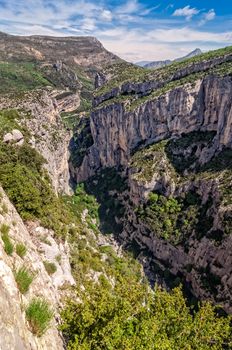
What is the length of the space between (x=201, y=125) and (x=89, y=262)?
66.5 metres

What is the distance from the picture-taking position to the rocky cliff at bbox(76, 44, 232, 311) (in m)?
69.3

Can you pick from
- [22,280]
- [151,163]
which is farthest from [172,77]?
[22,280]

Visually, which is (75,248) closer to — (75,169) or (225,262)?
(225,262)

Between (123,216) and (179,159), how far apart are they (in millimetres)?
21240

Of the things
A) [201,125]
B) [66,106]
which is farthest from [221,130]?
[66,106]

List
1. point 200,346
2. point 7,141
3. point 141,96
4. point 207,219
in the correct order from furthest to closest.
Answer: point 141,96
point 207,219
point 7,141
point 200,346

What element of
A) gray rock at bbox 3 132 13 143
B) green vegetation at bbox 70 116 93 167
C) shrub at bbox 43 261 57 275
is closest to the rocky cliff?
green vegetation at bbox 70 116 93 167

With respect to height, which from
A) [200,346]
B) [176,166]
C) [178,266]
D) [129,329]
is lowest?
[178,266]

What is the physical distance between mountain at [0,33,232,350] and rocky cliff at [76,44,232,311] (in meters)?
0.31

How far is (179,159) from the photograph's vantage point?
303 feet

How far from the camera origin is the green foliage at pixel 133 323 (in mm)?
16625

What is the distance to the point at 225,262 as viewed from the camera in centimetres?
6384

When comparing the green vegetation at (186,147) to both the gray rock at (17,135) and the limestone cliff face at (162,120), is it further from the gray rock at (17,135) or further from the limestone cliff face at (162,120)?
the gray rock at (17,135)

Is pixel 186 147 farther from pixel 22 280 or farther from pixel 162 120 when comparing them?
pixel 22 280
